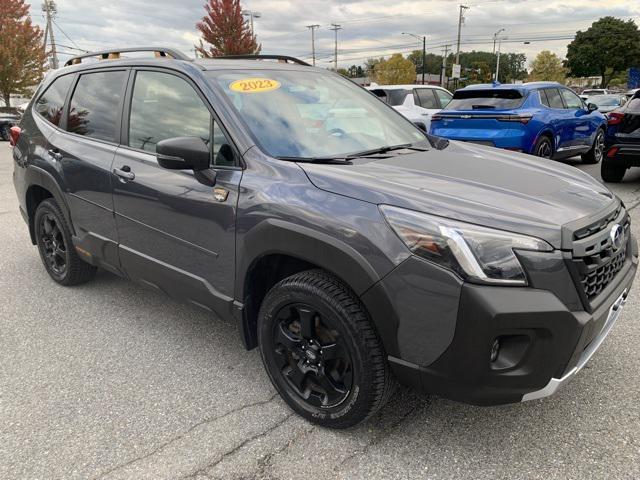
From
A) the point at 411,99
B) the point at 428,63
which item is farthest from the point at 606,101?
the point at 428,63

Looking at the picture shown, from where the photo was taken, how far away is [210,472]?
7.34 ft

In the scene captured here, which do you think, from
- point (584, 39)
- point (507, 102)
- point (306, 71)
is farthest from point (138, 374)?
point (584, 39)

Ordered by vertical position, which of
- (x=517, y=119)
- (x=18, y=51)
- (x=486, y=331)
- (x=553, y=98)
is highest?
(x=18, y=51)

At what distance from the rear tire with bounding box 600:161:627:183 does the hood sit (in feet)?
20.6

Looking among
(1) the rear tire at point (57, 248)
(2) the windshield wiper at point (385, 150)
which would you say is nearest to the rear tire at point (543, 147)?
(2) the windshield wiper at point (385, 150)

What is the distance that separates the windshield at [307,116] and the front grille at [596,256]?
1.23 metres

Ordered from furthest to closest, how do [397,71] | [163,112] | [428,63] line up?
[428,63] → [397,71] → [163,112]

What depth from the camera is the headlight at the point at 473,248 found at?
189 cm

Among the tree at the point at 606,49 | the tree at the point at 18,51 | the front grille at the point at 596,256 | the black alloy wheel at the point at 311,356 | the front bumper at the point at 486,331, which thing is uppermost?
the tree at the point at 606,49

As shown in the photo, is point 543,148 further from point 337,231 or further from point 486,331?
point 486,331

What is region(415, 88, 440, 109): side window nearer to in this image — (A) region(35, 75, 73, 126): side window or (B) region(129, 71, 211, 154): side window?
(A) region(35, 75, 73, 126): side window

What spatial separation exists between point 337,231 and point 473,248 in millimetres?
556

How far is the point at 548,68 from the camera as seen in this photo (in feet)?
249

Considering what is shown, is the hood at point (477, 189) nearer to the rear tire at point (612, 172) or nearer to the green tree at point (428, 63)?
the rear tire at point (612, 172)
